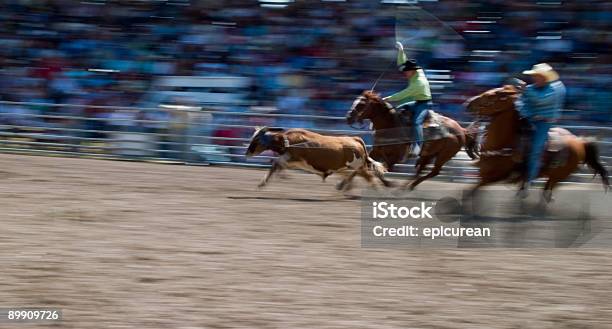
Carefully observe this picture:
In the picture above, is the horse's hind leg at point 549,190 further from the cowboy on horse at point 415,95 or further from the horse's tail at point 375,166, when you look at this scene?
the horse's tail at point 375,166

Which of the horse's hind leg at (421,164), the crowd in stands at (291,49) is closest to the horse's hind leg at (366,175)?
the horse's hind leg at (421,164)

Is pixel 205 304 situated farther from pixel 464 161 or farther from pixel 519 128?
pixel 464 161

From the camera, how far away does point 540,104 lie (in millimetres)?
8656

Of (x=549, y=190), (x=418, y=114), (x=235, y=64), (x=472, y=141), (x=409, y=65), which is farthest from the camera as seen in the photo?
(x=235, y=64)

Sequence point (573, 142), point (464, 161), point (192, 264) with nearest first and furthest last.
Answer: point (192, 264)
point (573, 142)
point (464, 161)

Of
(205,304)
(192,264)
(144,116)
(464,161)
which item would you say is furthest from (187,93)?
(205,304)

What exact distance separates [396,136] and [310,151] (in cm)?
113

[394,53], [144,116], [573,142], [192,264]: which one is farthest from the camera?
[144,116]

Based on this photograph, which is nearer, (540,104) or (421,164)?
(540,104)

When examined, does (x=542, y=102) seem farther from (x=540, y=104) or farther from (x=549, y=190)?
(x=549, y=190)

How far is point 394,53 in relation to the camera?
45.8 feet

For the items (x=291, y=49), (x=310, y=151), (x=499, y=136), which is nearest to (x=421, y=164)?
(x=310, y=151)

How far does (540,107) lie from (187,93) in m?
7.86

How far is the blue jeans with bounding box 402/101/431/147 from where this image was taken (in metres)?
10.6
